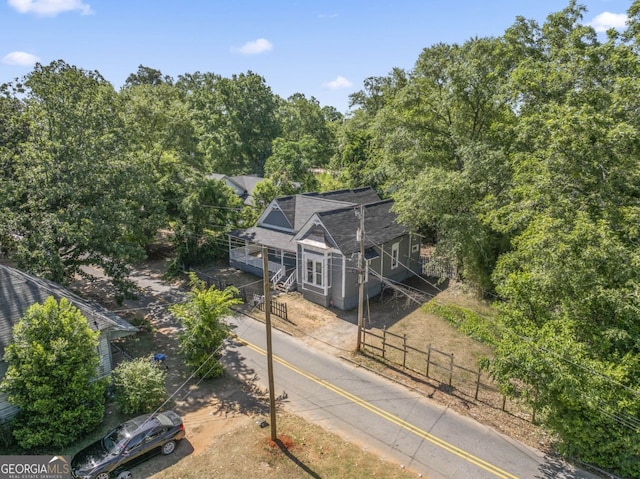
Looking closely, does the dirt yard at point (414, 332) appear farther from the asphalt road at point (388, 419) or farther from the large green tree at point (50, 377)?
the large green tree at point (50, 377)

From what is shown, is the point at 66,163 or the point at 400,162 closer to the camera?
the point at 66,163

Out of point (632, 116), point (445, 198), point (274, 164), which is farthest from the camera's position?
point (274, 164)

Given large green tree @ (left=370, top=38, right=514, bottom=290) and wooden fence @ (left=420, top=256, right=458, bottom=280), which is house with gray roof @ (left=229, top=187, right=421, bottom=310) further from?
large green tree @ (left=370, top=38, right=514, bottom=290)

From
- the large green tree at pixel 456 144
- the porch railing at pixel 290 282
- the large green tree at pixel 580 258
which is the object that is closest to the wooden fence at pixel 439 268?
the large green tree at pixel 456 144

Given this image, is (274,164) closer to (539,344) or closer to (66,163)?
(66,163)

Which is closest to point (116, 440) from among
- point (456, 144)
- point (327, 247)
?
point (327, 247)

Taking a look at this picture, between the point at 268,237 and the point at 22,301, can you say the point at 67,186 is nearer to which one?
the point at 22,301

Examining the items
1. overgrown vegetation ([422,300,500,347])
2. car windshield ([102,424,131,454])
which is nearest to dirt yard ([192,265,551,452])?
overgrown vegetation ([422,300,500,347])

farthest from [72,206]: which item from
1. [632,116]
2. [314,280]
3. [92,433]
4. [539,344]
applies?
[632,116]
